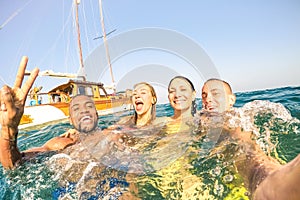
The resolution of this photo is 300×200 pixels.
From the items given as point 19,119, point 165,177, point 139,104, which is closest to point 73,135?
point 139,104

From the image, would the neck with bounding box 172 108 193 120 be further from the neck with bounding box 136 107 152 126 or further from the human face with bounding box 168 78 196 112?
the neck with bounding box 136 107 152 126

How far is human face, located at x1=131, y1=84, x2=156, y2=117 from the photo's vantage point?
3.99 m

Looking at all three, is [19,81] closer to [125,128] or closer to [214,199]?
[125,128]

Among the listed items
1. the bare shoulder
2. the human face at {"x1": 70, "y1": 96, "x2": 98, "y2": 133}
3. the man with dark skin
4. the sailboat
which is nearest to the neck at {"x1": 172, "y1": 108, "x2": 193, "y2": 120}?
the bare shoulder

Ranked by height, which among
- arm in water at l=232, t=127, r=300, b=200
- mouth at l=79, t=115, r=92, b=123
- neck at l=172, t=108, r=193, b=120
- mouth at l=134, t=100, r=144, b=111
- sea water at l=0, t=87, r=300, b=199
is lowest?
sea water at l=0, t=87, r=300, b=199

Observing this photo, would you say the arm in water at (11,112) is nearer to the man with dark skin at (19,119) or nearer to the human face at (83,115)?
the man with dark skin at (19,119)

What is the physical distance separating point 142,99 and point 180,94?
63 centimetres

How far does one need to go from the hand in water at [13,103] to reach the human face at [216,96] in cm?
250

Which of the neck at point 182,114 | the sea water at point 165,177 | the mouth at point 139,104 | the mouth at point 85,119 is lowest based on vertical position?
the sea water at point 165,177

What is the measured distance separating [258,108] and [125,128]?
2556mm

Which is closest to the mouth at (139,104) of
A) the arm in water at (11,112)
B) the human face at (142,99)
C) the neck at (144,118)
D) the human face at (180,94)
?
the human face at (142,99)

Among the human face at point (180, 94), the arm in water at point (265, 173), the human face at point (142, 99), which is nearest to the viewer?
the arm in water at point (265, 173)

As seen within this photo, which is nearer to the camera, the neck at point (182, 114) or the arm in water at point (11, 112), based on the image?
the arm in water at point (11, 112)

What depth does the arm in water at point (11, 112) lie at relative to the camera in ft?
7.73
